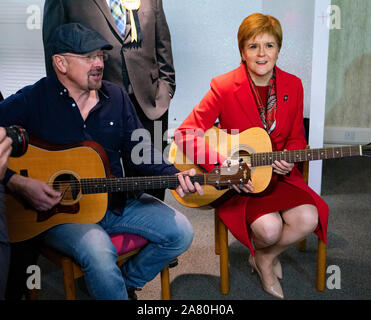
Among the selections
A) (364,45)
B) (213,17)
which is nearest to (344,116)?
(364,45)

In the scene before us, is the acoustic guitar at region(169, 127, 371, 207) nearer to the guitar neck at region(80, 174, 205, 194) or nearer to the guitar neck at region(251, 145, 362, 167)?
the guitar neck at region(251, 145, 362, 167)

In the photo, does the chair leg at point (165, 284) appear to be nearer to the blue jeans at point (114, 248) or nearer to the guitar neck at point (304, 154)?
the blue jeans at point (114, 248)

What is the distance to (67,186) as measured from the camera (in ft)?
6.08

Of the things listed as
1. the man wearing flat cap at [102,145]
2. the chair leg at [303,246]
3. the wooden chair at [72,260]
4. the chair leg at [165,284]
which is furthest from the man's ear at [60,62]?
the chair leg at [303,246]

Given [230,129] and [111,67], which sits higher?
[111,67]

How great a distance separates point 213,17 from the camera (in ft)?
8.15

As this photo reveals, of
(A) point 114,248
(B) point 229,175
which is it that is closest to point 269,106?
(B) point 229,175

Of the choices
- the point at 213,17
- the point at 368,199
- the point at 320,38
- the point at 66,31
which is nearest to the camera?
the point at 66,31

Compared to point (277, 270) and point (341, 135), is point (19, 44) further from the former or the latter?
point (341, 135)

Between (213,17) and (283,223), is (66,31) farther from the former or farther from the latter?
(283,223)

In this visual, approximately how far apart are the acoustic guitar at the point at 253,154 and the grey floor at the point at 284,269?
19.8 inches

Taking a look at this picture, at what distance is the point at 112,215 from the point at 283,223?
0.94m

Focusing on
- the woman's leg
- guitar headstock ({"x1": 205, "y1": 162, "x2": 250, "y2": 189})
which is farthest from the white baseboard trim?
guitar headstock ({"x1": 205, "y1": 162, "x2": 250, "y2": 189})
